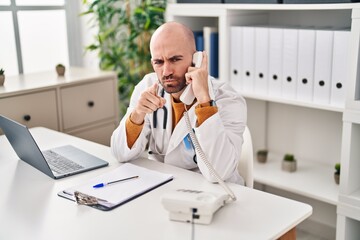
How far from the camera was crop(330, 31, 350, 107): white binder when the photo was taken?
2.28m

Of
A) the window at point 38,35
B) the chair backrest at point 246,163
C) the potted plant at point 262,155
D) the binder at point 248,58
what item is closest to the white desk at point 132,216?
the chair backrest at point 246,163

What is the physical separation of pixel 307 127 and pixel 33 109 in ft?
5.08

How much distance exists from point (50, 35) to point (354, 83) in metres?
2.13

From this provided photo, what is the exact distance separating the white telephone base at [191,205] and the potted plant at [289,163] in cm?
143

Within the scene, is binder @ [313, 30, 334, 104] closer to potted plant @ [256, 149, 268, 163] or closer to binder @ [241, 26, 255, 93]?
binder @ [241, 26, 255, 93]

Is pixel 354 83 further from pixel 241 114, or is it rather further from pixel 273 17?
pixel 273 17

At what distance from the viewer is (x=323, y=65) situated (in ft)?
7.84

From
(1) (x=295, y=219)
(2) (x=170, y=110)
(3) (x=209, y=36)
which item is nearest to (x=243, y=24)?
(3) (x=209, y=36)

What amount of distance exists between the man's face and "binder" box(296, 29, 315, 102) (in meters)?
0.88

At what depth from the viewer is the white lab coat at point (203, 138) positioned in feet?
5.64

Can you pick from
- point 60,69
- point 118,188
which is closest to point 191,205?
point 118,188

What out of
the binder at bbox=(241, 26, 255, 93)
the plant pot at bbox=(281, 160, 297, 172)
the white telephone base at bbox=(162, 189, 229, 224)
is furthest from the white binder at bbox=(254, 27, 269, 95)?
the white telephone base at bbox=(162, 189, 229, 224)

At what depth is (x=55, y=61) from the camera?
3471 mm

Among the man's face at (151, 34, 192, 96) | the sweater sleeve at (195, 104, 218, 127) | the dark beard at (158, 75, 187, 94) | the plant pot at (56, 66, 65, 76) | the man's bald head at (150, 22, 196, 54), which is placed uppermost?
the man's bald head at (150, 22, 196, 54)
